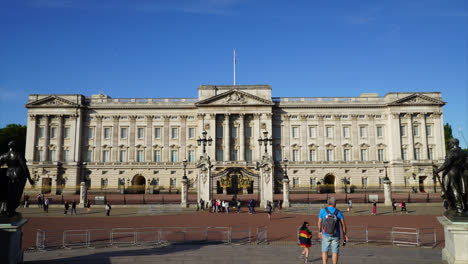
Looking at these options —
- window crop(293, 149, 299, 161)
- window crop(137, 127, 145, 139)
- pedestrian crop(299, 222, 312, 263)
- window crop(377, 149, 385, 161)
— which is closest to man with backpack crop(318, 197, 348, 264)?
pedestrian crop(299, 222, 312, 263)

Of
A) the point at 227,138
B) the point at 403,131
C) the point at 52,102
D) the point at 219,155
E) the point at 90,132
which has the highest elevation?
the point at 52,102

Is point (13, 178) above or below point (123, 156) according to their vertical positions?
below

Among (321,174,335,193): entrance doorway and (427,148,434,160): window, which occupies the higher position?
(427,148,434,160): window

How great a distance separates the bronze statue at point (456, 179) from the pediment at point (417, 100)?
57.2 meters

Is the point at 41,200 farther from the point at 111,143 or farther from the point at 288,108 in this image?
the point at 288,108

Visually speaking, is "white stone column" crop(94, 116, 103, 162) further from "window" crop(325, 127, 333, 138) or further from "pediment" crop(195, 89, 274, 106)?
"window" crop(325, 127, 333, 138)

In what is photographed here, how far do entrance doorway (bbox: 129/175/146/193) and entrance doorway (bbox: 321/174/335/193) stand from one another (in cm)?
3189

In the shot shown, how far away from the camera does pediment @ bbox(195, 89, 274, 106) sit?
62.6 metres

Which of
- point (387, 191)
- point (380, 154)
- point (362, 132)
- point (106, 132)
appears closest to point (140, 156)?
point (106, 132)

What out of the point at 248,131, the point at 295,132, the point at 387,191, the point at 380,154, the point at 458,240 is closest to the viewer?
the point at 458,240

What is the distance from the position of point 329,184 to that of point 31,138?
53.8 m

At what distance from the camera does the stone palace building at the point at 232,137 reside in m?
62.0

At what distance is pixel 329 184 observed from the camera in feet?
206

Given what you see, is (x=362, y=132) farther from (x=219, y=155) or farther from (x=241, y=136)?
(x=219, y=155)
